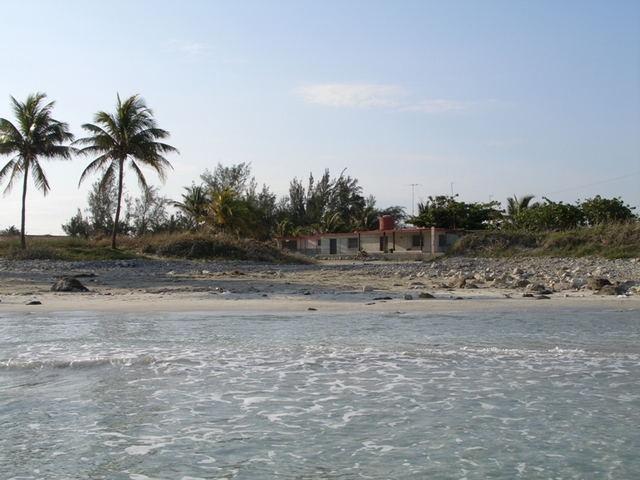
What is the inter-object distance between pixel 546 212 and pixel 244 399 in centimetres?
3911

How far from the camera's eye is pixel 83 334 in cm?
916

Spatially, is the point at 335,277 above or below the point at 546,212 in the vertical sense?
below

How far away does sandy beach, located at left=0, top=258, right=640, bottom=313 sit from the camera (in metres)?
12.6

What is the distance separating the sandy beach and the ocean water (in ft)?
8.59

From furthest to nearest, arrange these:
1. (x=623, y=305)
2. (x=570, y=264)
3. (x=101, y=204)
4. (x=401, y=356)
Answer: (x=101, y=204) < (x=570, y=264) < (x=623, y=305) < (x=401, y=356)

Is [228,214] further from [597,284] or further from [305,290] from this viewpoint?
[597,284]

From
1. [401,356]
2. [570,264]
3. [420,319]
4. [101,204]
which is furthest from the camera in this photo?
[101,204]

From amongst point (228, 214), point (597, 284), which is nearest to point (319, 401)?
point (597, 284)

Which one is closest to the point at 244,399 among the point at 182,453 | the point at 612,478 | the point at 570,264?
→ the point at 182,453

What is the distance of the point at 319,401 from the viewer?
19.1ft

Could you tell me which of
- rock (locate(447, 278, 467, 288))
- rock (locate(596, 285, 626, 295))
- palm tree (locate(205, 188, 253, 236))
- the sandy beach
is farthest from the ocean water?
palm tree (locate(205, 188, 253, 236))

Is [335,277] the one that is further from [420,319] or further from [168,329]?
[168,329]

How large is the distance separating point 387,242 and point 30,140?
82.3ft

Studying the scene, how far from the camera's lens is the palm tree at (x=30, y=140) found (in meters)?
29.3
